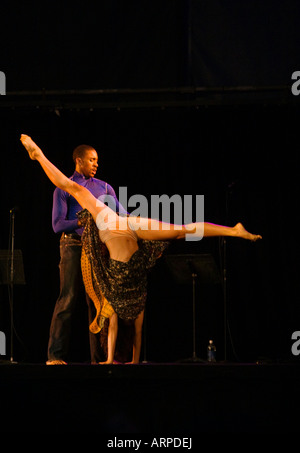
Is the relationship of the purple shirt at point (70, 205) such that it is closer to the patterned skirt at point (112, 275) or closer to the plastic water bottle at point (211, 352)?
the patterned skirt at point (112, 275)

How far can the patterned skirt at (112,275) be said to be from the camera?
200 inches

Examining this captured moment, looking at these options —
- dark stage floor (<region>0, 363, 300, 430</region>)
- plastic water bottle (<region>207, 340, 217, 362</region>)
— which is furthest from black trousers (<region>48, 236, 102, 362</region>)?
dark stage floor (<region>0, 363, 300, 430</region>)

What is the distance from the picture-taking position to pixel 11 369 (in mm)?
3875

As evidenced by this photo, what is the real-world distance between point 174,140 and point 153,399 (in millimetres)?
4009

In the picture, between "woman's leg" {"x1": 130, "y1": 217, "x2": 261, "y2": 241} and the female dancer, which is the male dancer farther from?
"woman's leg" {"x1": 130, "y1": 217, "x2": 261, "y2": 241}

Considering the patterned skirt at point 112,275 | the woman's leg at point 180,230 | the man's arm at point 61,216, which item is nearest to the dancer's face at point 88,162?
the man's arm at point 61,216

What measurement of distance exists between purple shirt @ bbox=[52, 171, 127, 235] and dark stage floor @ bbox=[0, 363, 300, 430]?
2004mm

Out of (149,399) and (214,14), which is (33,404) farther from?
(214,14)

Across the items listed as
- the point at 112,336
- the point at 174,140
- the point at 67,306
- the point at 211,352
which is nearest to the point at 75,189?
the point at 67,306

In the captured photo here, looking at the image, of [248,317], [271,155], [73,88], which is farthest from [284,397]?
[73,88]

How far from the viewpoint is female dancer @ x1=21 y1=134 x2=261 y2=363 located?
507cm

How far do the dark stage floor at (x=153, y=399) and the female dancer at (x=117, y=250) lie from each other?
1192 mm

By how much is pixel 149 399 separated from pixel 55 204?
2452mm
